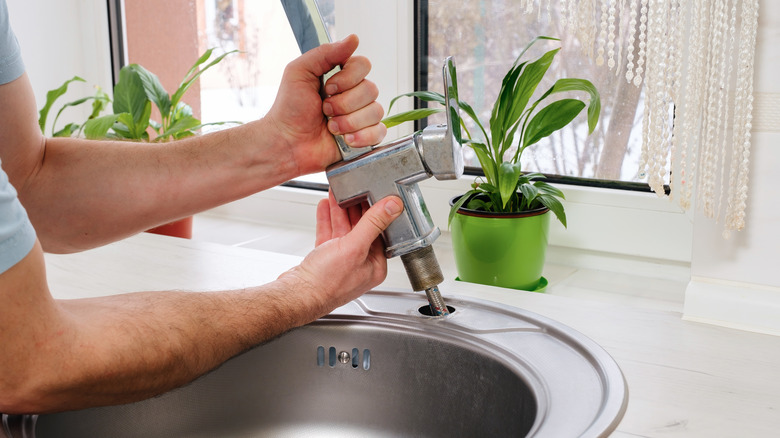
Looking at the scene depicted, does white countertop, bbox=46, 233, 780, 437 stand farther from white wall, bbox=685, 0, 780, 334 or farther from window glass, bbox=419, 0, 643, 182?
window glass, bbox=419, 0, 643, 182

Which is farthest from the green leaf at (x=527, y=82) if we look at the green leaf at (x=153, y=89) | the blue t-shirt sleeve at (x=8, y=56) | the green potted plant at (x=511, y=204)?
the green leaf at (x=153, y=89)

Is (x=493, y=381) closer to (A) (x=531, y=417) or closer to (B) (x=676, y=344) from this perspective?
(A) (x=531, y=417)

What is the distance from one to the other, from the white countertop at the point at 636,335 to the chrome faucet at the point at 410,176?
0.16 meters

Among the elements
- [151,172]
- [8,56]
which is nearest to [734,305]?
[151,172]

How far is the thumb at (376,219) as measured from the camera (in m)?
0.72

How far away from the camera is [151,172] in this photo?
37.0 inches

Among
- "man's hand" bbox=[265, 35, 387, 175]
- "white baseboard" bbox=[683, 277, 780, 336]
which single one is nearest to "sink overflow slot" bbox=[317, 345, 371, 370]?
"man's hand" bbox=[265, 35, 387, 175]

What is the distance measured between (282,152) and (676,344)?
50cm

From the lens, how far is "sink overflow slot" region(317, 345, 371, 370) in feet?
2.72

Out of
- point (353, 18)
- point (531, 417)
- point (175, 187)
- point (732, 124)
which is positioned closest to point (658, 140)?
point (732, 124)

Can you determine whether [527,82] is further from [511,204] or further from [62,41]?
[62,41]

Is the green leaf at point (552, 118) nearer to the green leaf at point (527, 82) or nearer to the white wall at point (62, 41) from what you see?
the green leaf at point (527, 82)

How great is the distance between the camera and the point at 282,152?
936 millimetres

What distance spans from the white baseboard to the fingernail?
1.14ft
